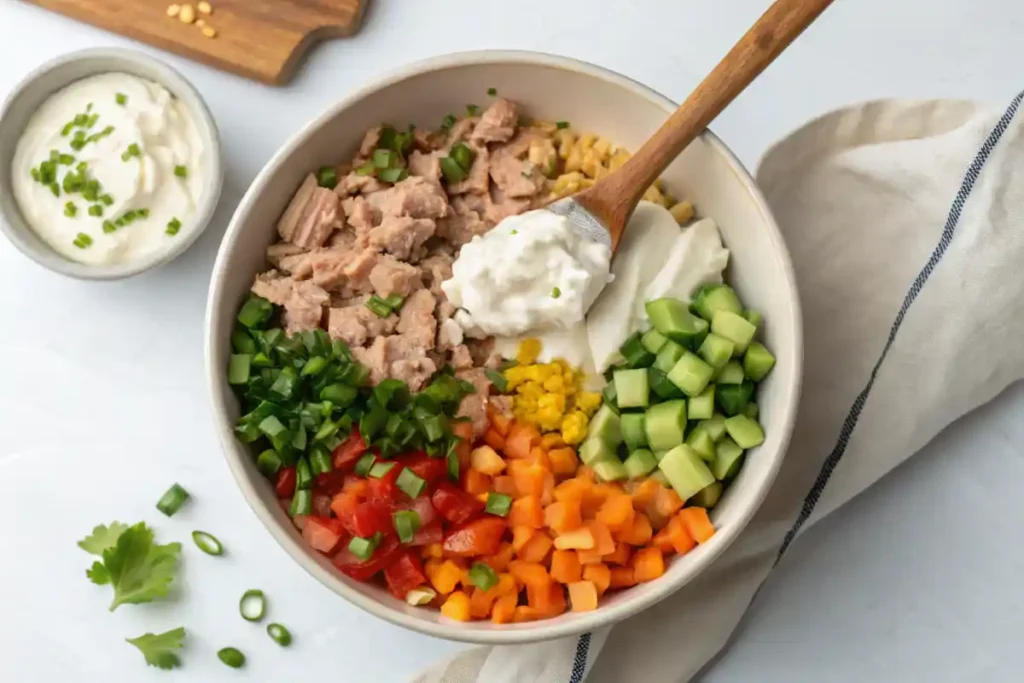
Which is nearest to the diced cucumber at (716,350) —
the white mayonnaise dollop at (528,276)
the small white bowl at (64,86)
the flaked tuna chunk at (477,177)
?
the white mayonnaise dollop at (528,276)

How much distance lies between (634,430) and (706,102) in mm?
612

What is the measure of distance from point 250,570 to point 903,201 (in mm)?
1586

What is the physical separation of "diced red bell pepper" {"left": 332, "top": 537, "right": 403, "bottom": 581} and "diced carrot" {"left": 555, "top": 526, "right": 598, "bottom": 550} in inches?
11.9

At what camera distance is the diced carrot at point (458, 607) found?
1719 millimetres

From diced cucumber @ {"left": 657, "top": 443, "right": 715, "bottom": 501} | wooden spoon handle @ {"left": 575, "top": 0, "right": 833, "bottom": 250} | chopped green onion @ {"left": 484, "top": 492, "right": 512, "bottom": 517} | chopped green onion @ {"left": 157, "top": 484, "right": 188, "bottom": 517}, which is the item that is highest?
wooden spoon handle @ {"left": 575, "top": 0, "right": 833, "bottom": 250}

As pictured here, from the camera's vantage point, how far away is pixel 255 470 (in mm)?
1775

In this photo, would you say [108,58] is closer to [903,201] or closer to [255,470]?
[255,470]

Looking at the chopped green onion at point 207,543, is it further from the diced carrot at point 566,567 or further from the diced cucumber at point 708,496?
the diced cucumber at point 708,496

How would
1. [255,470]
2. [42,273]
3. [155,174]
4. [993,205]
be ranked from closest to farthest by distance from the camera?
1. [255,470]
2. [993,205]
3. [155,174]
4. [42,273]

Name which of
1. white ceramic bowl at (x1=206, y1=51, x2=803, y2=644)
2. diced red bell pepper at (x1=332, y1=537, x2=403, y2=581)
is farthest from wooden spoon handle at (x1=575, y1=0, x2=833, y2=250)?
diced red bell pepper at (x1=332, y1=537, x2=403, y2=581)

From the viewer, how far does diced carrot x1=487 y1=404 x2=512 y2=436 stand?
71.7 inches

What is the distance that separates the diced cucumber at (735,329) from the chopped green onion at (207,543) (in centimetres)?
114

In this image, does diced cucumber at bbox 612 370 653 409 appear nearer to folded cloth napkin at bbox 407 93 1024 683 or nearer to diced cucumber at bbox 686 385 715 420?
diced cucumber at bbox 686 385 715 420


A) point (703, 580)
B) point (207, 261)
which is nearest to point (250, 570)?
point (207, 261)
